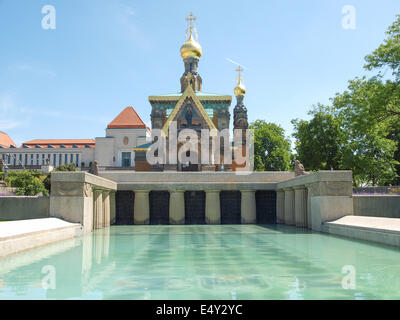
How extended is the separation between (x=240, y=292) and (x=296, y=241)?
1031 cm

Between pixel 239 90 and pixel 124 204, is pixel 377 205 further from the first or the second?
pixel 239 90

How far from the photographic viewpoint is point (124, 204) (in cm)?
3297

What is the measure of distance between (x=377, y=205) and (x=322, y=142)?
29.9 meters

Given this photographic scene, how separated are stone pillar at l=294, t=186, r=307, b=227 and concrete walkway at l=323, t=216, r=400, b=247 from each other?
170 inches

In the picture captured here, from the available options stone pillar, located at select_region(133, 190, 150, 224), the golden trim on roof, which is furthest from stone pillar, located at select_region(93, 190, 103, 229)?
the golden trim on roof

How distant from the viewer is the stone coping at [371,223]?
15.2m

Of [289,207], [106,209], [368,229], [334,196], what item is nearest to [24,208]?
[106,209]

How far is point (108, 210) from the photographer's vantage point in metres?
28.1

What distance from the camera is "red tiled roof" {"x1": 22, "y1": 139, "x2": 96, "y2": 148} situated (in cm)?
9625

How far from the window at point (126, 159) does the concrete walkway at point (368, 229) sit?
5837 centimetres

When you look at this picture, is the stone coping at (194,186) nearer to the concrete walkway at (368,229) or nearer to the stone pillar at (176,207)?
the stone pillar at (176,207)

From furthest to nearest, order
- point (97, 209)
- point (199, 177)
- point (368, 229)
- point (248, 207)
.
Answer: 1. point (199, 177)
2. point (248, 207)
3. point (97, 209)
4. point (368, 229)

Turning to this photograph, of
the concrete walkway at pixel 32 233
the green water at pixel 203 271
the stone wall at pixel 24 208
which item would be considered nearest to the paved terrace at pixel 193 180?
the stone wall at pixel 24 208
